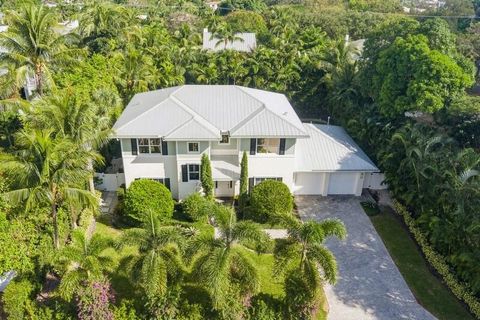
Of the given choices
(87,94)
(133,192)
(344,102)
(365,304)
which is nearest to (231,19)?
(344,102)

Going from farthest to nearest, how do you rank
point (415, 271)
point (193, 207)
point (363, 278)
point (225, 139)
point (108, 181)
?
1. point (108, 181)
2. point (225, 139)
3. point (193, 207)
4. point (415, 271)
5. point (363, 278)

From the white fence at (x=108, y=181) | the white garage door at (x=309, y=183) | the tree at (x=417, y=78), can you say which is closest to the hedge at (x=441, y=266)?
the white garage door at (x=309, y=183)

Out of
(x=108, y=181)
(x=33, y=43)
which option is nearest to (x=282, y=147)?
(x=108, y=181)

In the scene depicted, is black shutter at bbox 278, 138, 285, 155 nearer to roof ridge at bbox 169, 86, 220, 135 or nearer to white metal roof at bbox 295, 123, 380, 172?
white metal roof at bbox 295, 123, 380, 172

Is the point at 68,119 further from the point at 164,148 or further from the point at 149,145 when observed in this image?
the point at 164,148

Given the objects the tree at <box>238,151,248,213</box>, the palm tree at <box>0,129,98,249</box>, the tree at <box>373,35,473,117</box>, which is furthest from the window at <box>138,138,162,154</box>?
the tree at <box>373,35,473,117</box>

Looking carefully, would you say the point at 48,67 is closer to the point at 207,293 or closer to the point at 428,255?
the point at 207,293
